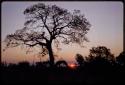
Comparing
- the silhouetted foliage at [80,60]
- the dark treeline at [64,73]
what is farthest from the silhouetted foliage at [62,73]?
the silhouetted foliage at [80,60]

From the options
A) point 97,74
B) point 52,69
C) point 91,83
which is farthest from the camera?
point 52,69

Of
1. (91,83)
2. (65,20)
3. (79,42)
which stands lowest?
(91,83)

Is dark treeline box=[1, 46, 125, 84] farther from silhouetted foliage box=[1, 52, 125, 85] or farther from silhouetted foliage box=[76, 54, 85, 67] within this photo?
silhouetted foliage box=[76, 54, 85, 67]

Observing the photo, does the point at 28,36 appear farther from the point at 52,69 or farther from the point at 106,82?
the point at 106,82

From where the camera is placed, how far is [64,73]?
10359mm

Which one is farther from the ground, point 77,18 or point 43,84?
point 77,18

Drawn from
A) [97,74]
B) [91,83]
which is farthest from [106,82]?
[97,74]

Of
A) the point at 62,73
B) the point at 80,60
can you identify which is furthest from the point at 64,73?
the point at 80,60

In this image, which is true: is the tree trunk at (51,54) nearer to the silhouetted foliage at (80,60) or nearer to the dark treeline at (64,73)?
the dark treeline at (64,73)

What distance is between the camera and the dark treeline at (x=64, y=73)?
29.2ft

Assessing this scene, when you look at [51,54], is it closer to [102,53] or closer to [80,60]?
[80,60]

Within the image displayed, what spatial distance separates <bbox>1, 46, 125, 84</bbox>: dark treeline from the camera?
8906 mm

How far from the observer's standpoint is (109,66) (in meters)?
11.2

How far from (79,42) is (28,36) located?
258 cm
